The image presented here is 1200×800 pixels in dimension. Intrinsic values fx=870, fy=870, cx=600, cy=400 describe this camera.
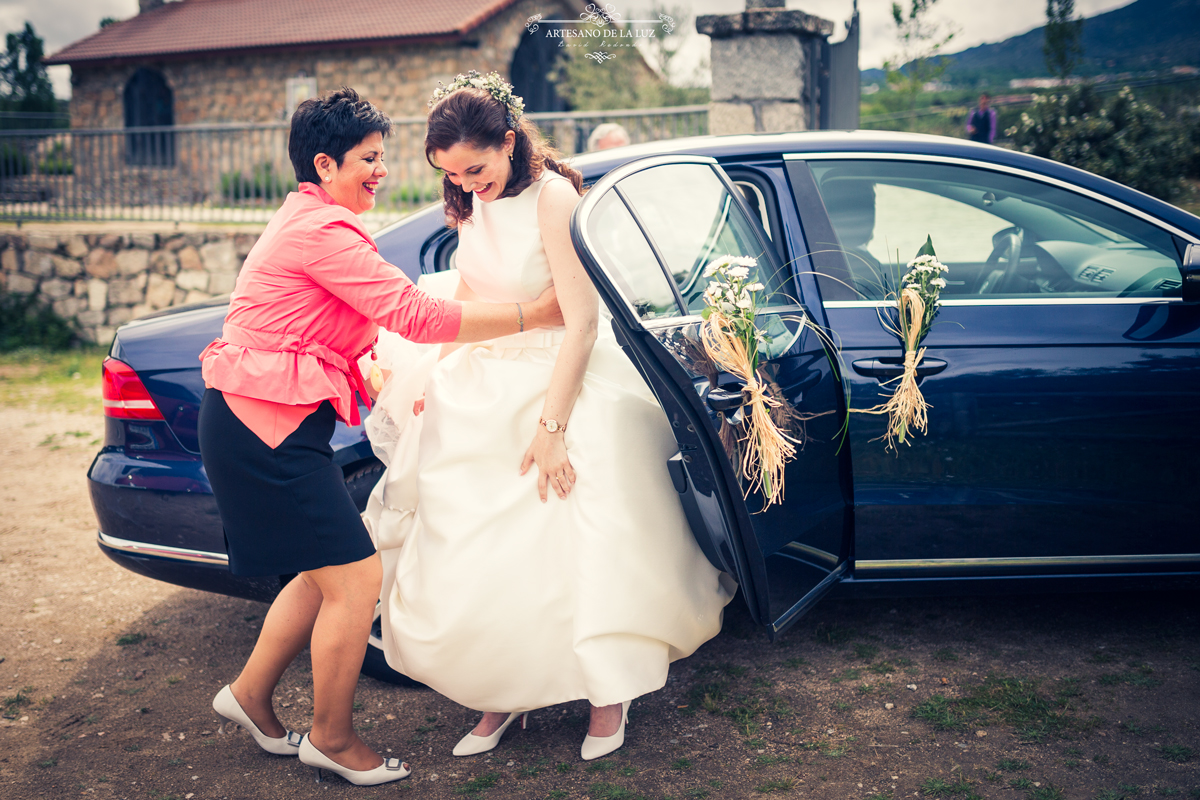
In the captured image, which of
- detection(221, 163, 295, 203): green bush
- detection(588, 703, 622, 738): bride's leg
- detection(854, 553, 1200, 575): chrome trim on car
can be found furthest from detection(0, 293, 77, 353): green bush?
detection(854, 553, 1200, 575): chrome trim on car

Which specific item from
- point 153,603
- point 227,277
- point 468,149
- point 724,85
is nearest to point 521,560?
point 468,149

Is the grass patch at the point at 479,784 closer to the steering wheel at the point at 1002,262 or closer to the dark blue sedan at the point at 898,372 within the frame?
the dark blue sedan at the point at 898,372

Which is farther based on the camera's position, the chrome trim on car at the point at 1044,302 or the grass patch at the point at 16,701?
the grass patch at the point at 16,701

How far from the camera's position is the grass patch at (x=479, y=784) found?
7.54ft

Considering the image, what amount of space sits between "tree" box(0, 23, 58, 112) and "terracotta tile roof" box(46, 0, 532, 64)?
8046 millimetres

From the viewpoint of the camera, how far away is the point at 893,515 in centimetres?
260

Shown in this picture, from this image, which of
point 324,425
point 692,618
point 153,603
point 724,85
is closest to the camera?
point 324,425

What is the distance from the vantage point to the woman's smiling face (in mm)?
2156

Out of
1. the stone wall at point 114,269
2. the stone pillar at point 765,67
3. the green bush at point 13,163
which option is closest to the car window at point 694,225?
the stone pillar at point 765,67

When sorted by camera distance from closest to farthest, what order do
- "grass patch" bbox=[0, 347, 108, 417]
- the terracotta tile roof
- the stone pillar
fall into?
the stone pillar → "grass patch" bbox=[0, 347, 108, 417] → the terracotta tile roof

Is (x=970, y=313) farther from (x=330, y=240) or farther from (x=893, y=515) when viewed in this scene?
(x=330, y=240)

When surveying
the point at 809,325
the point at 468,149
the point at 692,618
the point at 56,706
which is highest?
the point at 468,149

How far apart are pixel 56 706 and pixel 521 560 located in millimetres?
1765

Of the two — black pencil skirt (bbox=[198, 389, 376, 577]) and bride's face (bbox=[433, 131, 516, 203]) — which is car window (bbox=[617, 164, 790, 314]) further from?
black pencil skirt (bbox=[198, 389, 376, 577])
